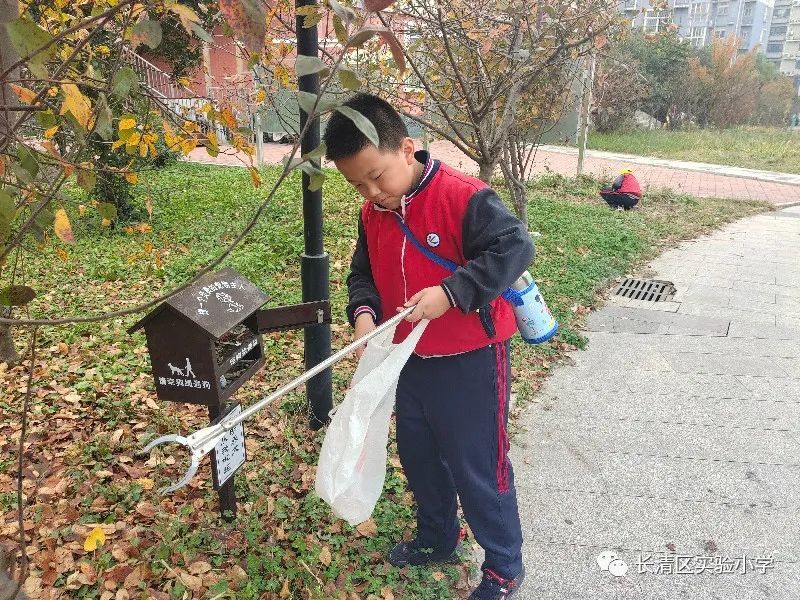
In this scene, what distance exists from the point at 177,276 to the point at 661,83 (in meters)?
26.7

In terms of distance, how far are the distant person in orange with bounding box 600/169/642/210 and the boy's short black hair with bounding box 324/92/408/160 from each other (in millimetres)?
7546

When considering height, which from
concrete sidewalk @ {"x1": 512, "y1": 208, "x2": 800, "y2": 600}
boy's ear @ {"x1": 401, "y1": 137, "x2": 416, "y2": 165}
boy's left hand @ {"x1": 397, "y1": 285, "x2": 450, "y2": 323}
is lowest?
concrete sidewalk @ {"x1": 512, "y1": 208, "x2": 800, "y2": 600}

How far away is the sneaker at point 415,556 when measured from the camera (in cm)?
233

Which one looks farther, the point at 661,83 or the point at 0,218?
the point at 661,83

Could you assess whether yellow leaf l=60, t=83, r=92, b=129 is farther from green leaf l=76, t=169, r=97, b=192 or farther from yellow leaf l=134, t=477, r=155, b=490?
yellow leaf l=134, t=477, r=155, b=490

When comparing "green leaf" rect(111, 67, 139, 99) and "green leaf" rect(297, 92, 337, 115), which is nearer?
"green leaf" rect(297, 92, 337, 115)

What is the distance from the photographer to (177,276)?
5.17m

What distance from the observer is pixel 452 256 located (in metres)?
1.88

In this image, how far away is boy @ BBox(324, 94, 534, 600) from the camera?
1738 millimetres

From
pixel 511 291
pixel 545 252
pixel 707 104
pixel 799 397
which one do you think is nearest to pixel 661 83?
pixel 707 104

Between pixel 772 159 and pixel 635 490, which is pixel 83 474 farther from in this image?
pixel 772 159

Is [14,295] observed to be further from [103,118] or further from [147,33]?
[147,33]

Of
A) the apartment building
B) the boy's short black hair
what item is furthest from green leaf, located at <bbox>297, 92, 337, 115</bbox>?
the apartment building

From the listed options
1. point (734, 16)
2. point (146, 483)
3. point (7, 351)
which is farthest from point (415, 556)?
point (734, 16)
